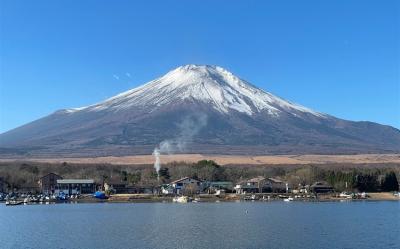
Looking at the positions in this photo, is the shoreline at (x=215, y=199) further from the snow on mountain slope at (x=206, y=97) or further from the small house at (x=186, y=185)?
the snow on mountain slope at (x=206, y=97)

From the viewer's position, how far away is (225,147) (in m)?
145

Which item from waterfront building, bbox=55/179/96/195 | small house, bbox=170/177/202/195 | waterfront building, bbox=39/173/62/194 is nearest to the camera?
small house, bbox=170/177/202/195

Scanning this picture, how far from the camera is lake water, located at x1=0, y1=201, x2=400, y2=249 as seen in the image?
27922mm

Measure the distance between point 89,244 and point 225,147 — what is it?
11761cm

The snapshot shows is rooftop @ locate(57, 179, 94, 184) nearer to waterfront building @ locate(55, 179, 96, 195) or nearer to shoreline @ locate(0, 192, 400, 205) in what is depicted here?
waterfront building @ locate(55, 179, 96, 195)

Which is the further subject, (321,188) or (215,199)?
(321,188)

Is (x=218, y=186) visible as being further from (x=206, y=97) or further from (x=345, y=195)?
(x=206, y=97)

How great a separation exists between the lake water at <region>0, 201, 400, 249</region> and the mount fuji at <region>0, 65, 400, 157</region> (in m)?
91.8

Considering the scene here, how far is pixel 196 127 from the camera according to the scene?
165375 mm

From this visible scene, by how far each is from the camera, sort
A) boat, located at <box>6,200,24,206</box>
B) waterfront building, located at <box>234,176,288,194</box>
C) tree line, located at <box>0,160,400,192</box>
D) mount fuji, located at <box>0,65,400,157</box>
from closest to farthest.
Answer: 1. boat, located at <box>6,200,24,206</box>
2. tree line, located at <box>0,160,400,192</box>
3. waterfront building, located at <box>234,176,288,194</box>
4. mount fuji, located at <box>0,65,400,157</box>

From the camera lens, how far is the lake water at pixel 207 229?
27.9 meters

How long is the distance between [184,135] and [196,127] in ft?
25.8

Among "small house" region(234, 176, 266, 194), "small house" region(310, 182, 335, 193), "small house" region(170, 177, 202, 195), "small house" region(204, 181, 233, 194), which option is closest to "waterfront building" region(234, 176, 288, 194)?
"small house" region(234, 176, 266, 194)

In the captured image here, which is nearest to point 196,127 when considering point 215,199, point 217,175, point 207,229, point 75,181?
point 217,175
